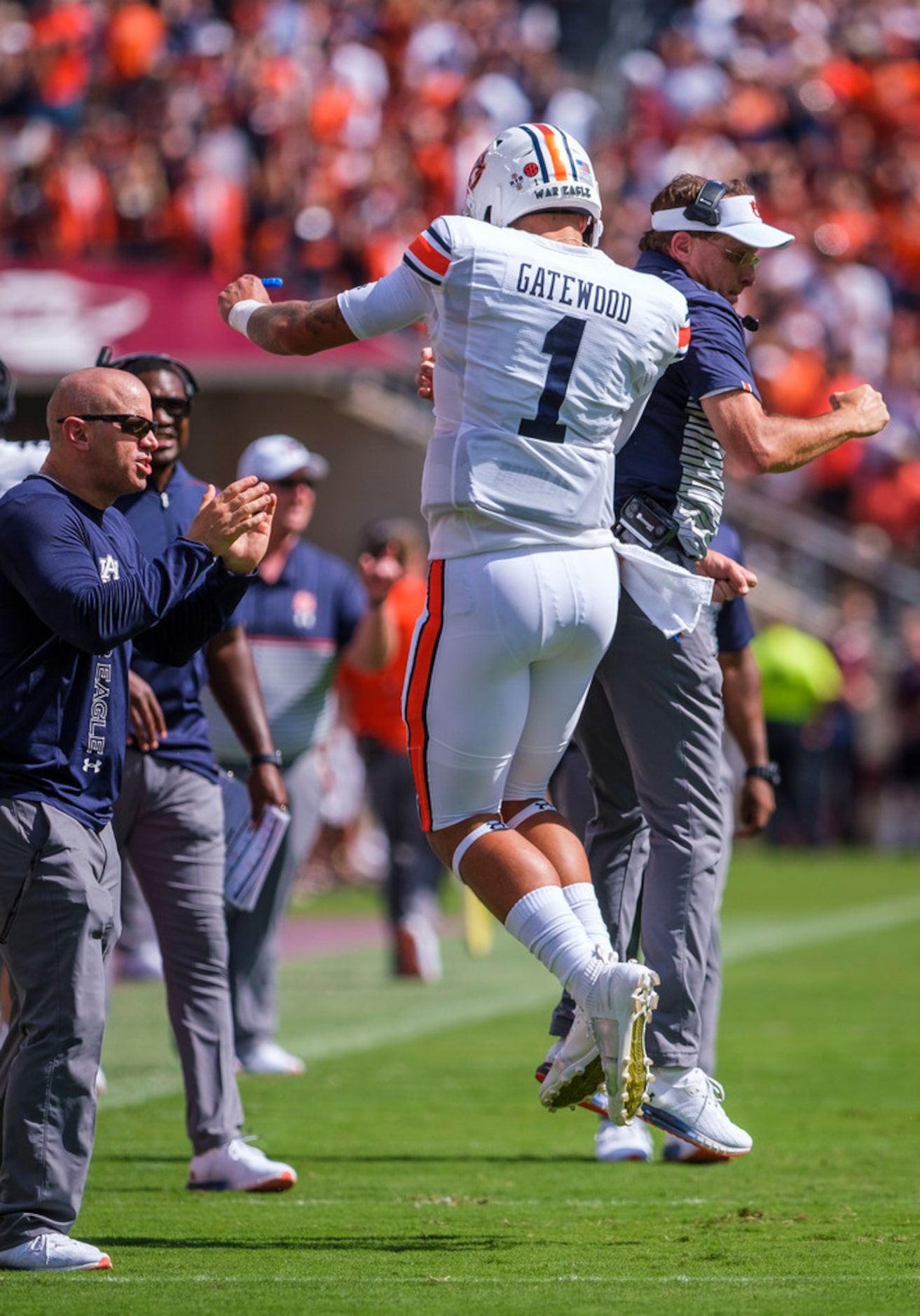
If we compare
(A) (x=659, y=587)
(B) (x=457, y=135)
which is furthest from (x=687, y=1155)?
(B) (x=457, y=135)

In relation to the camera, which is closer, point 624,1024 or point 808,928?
point 624,1024

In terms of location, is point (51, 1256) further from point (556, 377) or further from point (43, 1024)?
point (556, 377)

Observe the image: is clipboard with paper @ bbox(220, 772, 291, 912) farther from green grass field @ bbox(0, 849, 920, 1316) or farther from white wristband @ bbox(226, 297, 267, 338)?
white wristband @ bbox(226, 297, 267, 338)

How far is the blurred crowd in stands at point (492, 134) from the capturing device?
21.2 m

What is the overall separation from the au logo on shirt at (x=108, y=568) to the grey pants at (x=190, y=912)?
146 centimetres

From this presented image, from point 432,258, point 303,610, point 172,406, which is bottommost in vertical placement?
point 303,610

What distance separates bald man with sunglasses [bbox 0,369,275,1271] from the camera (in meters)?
4.79

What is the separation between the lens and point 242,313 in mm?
5289

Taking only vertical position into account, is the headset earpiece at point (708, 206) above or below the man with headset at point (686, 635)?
above

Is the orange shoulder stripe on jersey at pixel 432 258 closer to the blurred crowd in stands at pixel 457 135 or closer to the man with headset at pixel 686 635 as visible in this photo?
the man with headset at pixel 686 635

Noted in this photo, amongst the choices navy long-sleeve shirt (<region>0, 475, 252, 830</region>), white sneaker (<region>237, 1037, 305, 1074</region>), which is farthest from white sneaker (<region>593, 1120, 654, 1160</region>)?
navy long-sleeve shirt (<region>0, 475, 252, 830</region>)

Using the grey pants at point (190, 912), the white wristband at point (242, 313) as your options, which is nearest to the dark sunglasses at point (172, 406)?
the grey pants at point (190, 912)

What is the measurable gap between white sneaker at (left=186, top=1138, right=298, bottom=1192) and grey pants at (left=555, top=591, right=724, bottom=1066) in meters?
1.26

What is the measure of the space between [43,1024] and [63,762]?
610 mm
